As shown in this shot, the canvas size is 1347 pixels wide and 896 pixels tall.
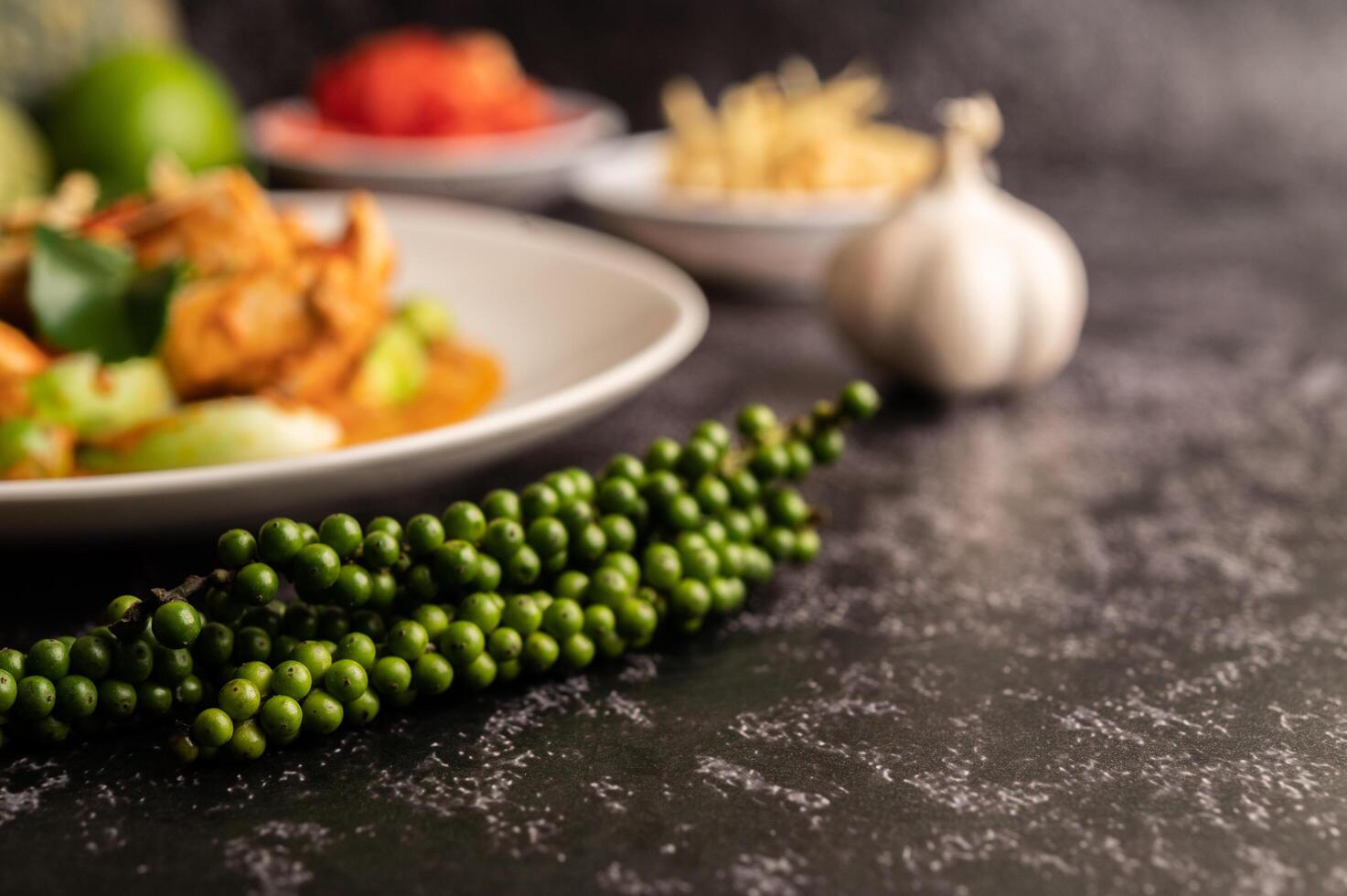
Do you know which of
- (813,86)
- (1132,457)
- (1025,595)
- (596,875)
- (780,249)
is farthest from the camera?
(813,86)

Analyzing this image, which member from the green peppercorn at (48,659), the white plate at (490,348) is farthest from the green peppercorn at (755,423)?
the green peppercorn at (48,659)

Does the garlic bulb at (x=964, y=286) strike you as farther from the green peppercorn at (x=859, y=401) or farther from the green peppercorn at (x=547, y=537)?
the green peppercorn at (x=547, y=537)

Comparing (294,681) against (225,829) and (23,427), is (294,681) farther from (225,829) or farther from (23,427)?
(23,427)

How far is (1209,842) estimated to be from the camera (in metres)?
0.65

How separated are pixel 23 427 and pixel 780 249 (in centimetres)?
98

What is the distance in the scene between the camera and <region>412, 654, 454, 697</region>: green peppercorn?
0.73 meters

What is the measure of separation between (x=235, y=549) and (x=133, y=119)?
1.36 m

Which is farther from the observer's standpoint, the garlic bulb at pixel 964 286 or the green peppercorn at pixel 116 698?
the garlic bulb at pixel 964 286

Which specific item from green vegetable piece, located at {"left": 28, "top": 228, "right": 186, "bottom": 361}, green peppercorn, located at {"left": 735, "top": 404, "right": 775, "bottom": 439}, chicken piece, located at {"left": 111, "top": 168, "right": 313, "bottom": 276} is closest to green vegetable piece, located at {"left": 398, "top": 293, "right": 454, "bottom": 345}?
chicken piece, located at {"left": 111, "top": 168, "right": 313, "bottom": 276}

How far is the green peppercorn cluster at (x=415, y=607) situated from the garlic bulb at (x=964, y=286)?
0.47m

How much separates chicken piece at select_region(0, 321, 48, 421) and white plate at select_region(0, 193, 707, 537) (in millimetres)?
142

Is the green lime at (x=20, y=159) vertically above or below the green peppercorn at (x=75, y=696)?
above

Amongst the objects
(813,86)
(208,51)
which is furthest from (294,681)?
(208,51)

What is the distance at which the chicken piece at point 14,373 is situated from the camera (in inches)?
40.0
